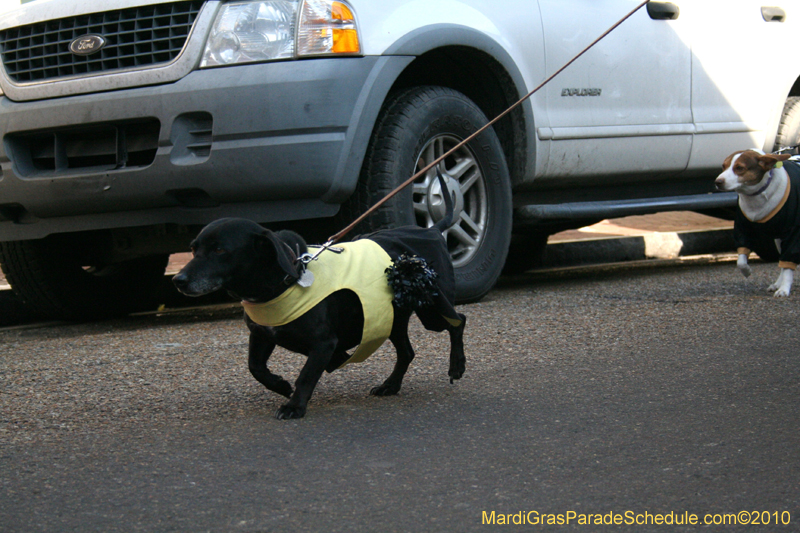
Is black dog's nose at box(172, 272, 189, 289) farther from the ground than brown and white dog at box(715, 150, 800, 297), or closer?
farther from the ground

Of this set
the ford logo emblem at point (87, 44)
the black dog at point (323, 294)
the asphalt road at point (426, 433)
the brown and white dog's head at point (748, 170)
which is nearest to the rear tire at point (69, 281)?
the asphalt road at point (426, 433)

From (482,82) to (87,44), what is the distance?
1.98 metres

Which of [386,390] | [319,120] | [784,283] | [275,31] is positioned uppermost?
[275,31]

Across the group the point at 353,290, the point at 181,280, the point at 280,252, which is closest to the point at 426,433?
the point at 353,290

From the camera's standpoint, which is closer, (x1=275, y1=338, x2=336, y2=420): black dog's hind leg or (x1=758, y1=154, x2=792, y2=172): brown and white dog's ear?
(x1=275, y1=338, x2=336, y2=420): black dog's hind leg

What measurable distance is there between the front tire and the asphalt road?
591 millimetres

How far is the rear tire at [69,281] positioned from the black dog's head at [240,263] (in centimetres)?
253

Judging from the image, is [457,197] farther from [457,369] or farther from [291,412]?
[291,412]

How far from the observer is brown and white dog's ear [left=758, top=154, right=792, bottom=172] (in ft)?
16.2

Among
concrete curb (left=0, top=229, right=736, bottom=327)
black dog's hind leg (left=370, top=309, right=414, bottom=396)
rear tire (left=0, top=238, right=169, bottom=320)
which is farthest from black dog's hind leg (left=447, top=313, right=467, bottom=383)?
concrete curb (left=0, top=229, right=736, bottom=327)

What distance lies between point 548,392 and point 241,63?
195cm

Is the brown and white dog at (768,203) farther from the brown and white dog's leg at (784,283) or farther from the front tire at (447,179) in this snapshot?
the front tire at (447,179)

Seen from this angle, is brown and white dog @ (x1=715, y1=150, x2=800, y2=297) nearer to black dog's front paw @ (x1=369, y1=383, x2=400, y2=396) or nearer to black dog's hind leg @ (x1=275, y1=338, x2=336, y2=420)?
black dog's front paw @ (x1=369, y1=383, x2=400, y2=396)

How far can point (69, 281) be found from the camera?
479 cm
